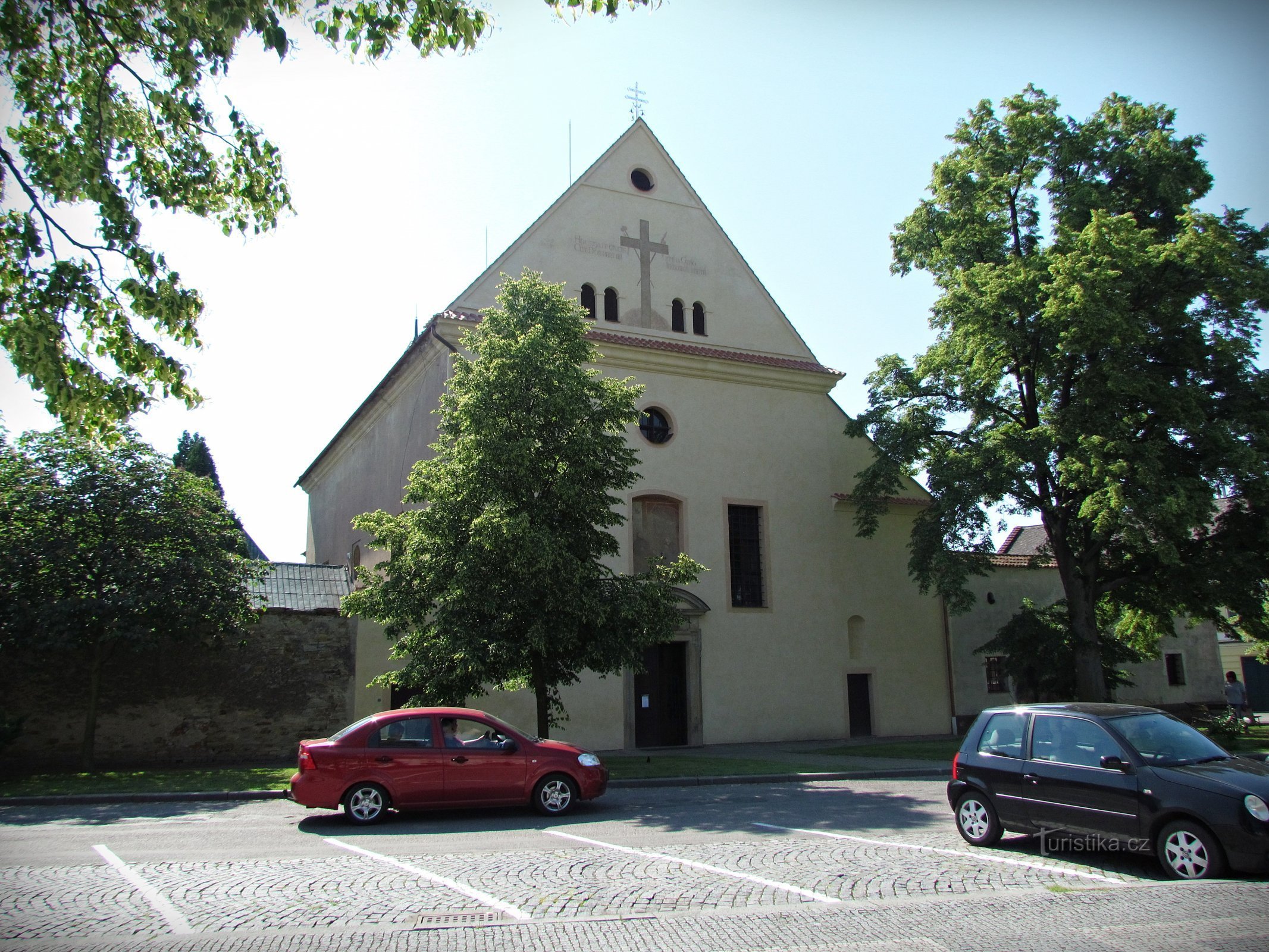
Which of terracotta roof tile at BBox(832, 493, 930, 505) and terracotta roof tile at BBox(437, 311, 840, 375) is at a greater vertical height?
terracotta roof tile at BBox(437, 311, 840, 375)

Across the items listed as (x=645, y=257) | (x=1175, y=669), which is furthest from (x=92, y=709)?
(x=1175, y=669)

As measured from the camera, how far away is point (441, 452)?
18.0 metres

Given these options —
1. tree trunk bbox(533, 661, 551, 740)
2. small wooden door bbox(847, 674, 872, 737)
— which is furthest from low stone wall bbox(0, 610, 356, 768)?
small wooden door bbox(847, 674, 872, 737)

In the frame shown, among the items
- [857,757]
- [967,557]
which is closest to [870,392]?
[967,557]

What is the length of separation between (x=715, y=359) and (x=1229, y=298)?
Result: 38.5 ft

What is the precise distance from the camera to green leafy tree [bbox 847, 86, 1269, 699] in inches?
772

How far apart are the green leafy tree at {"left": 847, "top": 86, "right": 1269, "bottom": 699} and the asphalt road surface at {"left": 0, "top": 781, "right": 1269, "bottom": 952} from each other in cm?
1180

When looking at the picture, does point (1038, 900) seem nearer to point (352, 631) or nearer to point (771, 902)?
point (771, 902)

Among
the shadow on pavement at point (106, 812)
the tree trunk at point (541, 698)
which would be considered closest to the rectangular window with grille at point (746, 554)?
the tree trunk at point (541, 698)

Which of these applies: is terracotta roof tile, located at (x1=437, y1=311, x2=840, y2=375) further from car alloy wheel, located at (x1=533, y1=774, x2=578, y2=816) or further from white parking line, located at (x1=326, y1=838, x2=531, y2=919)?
white parking line, located at (x1=326, y1=838, x2=531, y2=919)

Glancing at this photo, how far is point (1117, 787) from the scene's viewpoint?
7926 mm

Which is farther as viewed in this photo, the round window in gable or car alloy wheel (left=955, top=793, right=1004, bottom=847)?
the round window in gable

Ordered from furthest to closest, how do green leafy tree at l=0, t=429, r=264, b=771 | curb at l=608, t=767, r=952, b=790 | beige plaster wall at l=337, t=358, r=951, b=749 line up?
beige plaster wall at l=337, t=358, r=951, b=749
green leafy tree at l=0, t=429, r=264, b=771
curb at l=608, t=767, r=952, b=790

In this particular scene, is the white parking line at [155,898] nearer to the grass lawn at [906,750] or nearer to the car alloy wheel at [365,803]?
the car alloy wheel at [365,803]
